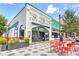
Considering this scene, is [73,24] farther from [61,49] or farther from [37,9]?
[37,9]

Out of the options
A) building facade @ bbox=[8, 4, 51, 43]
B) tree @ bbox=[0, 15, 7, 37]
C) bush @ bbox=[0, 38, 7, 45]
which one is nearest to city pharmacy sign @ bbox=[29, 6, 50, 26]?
building facade @ bbox=[8, 4, 51, 43]

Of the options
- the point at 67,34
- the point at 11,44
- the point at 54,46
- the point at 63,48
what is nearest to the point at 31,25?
the point at 11,44

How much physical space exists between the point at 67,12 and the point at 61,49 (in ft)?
4.58

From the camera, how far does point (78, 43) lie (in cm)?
678

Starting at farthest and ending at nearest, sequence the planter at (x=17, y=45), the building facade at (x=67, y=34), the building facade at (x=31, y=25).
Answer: the planter at (x=17, y=45) < the building facade at (x=31, y=25) < the building facade at (x=67, y=34)

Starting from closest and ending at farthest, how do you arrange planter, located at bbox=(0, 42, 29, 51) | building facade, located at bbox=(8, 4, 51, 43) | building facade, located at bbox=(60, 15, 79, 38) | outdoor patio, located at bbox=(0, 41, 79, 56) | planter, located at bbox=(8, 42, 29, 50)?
outdoor patio, located at bbox=(0, 41, 79, 56)
building facade, located at bbox=(60, 15, 79, 38)
building facade, located at bbox=(8, 4, 51, 43)
planter, located at bbox=(0, 42, 29, 51)
planter, located at bbox=(8, 42, 29, 50)

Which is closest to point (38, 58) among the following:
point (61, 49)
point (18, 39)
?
point (61, 49)

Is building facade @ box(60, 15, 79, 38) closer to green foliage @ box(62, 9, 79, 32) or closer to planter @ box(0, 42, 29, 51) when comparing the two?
green foliage @ box(62, 9, 79, 32)

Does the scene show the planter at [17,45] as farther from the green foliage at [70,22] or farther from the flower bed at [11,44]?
the green foliage at [70,22]

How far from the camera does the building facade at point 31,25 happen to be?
269 inches

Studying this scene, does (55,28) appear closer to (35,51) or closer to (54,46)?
(54,46)

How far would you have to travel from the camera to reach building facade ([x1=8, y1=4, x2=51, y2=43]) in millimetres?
6844

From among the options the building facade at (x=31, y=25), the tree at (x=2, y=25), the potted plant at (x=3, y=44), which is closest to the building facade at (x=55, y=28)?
the building facade at (x=31, y=25)

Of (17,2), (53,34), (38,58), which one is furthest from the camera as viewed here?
(53,34)
